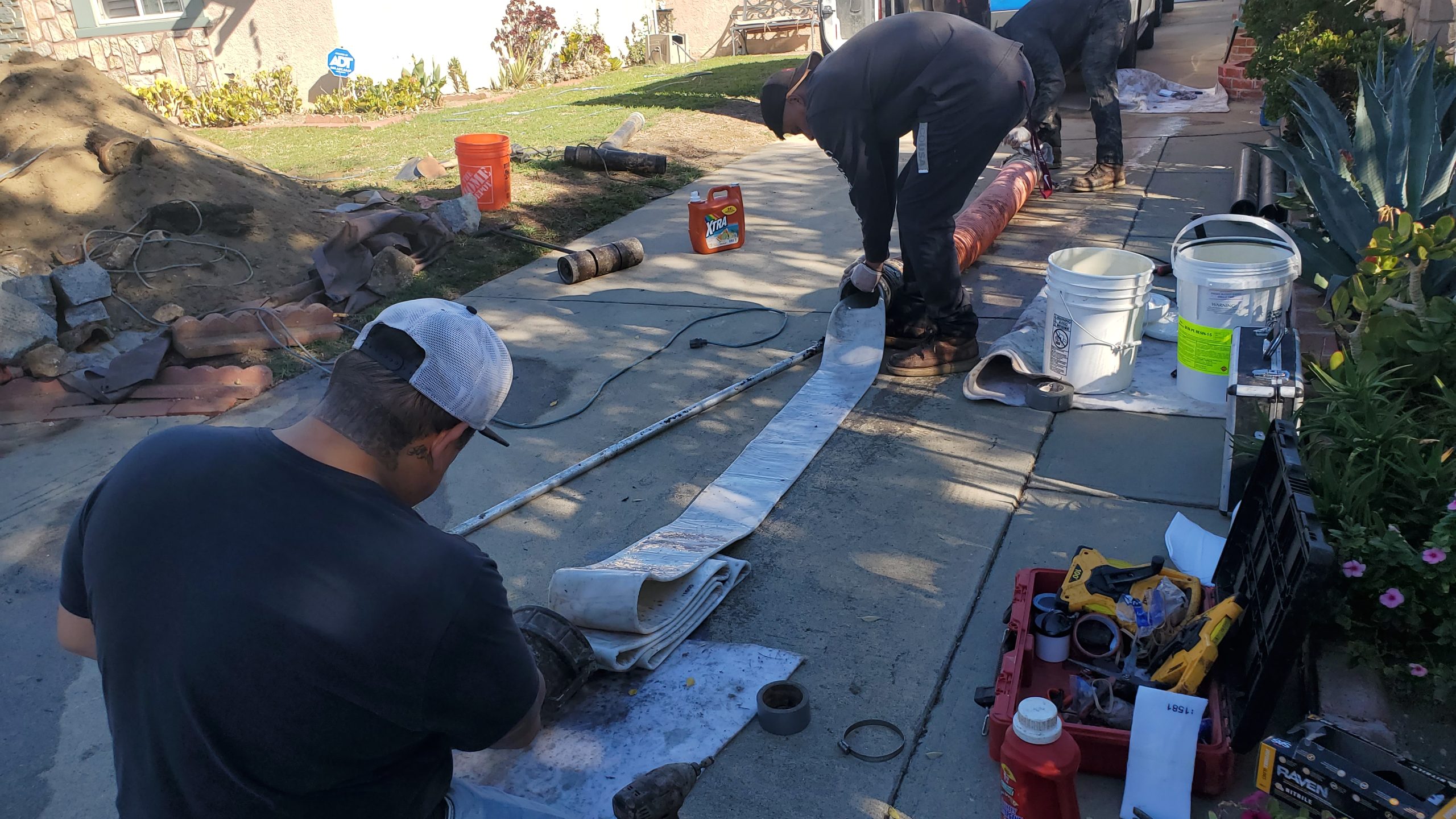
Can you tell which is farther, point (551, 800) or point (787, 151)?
point (787, 151)

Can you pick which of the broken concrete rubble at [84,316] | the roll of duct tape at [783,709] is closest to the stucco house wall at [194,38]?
the broken concrete rubble at [84,316]

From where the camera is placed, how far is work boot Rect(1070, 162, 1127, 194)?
7754 mm

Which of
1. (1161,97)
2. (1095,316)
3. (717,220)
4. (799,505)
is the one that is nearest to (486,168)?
(717,220)

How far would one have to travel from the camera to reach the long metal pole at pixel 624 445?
3.94m

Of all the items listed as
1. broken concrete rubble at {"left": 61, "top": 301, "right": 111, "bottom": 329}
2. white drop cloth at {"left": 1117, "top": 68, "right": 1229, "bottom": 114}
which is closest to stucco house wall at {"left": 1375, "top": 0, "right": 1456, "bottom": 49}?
white drop cloth at {"left": 1117, "top": 68, "right": 1229, "bottom": 114}

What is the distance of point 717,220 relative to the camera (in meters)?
7.07

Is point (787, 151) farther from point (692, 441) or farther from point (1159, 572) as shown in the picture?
point (1159, 572)

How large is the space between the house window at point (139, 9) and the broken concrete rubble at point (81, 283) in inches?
396

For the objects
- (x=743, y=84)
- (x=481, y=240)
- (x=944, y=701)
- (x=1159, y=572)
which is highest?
(x=743, y=84)

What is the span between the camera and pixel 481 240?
7.63 meters

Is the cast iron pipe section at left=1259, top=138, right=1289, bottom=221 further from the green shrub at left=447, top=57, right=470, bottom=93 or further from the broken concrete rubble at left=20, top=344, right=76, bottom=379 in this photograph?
the green shrub at left=447, top=57, right=470, bottom=93

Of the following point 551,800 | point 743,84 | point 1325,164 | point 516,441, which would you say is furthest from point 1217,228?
point 743,84

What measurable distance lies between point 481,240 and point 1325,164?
18.3 feet

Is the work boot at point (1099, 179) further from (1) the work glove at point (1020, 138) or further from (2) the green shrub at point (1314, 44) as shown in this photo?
(2) the green shrub at point (1314, 44)
